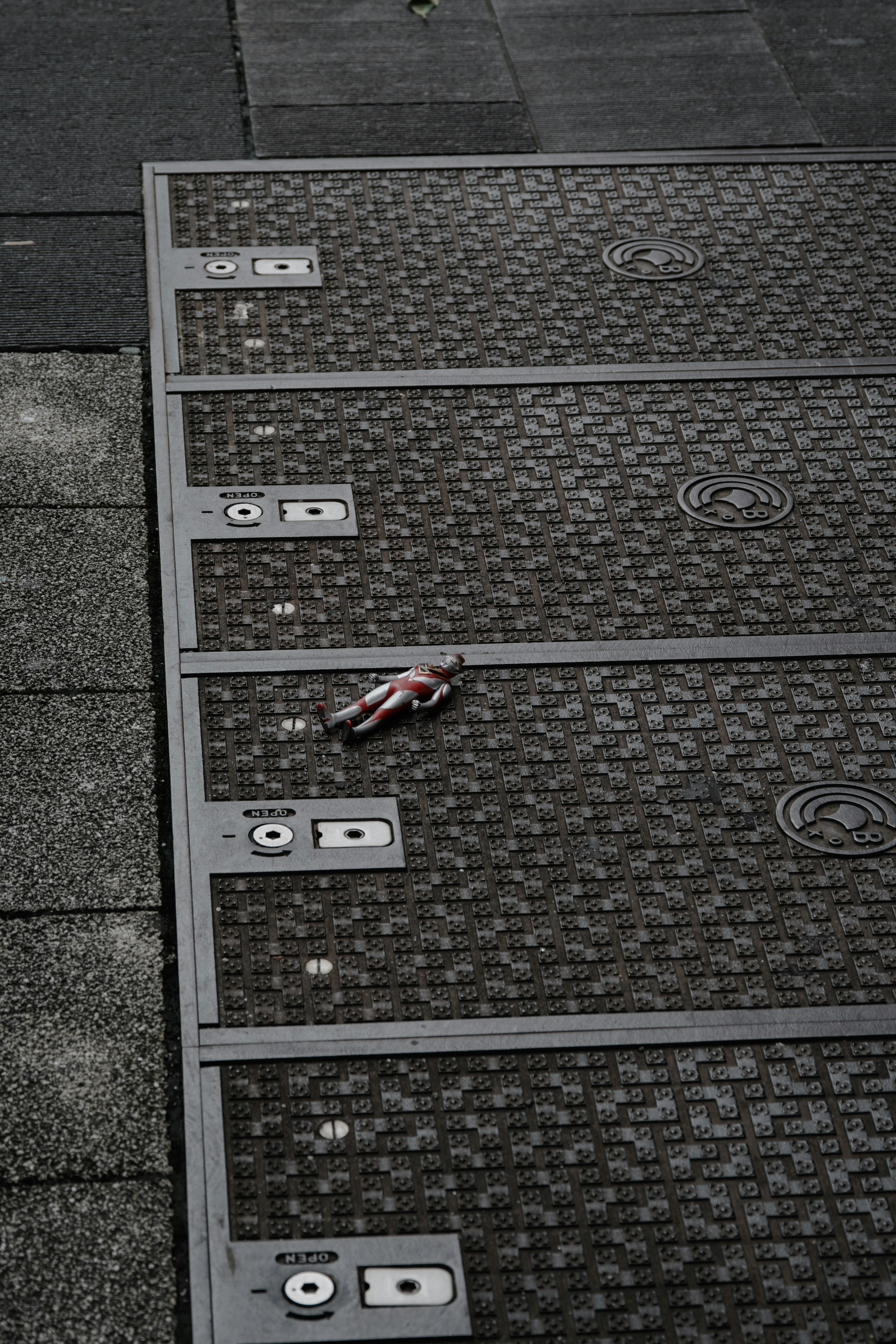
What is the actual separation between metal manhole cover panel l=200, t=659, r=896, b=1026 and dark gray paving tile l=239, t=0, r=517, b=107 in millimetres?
3856

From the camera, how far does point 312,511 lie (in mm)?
5539

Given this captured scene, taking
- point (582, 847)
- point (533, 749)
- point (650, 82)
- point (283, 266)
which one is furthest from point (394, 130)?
point (582, 847)

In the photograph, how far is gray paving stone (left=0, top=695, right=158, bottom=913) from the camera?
447 cm

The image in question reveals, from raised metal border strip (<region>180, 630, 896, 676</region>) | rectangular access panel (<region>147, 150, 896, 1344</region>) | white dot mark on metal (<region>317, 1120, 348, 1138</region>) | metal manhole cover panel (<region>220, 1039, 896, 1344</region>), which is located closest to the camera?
metal manhole cover panel (<region>220, 1039, 896, 1344</region>)

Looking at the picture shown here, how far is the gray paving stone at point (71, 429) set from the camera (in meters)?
5.68

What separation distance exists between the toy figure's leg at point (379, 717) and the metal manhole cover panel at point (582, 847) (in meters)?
0.04

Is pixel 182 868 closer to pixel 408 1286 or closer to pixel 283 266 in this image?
pixel 408 1286

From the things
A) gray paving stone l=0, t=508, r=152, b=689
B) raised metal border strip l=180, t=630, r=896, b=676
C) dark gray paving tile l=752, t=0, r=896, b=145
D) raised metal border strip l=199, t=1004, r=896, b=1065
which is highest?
dark gray paving tile l=752, t=0, r=896, b=145

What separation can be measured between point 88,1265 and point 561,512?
3032 millimetres

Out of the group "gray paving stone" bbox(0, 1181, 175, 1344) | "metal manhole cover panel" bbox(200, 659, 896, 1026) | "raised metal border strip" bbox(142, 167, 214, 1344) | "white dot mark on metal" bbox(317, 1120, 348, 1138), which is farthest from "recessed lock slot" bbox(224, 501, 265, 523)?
"gray paving stone" bbox(0, 1181, 175, 1344)

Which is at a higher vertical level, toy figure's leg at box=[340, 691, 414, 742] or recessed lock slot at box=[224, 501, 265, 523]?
recessed lock slot at box=[224, 501, 265, 523]

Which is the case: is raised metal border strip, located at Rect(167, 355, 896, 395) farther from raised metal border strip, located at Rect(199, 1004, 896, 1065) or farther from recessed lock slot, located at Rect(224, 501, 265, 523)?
raised metal border strip, located at Rect(199, 1004, 896, 1065)

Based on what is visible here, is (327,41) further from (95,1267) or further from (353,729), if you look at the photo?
(95,1267)

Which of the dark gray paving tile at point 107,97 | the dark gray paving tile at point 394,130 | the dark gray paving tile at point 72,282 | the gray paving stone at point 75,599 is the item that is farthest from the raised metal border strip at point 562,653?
the dark gray paving tile at point 394,130
